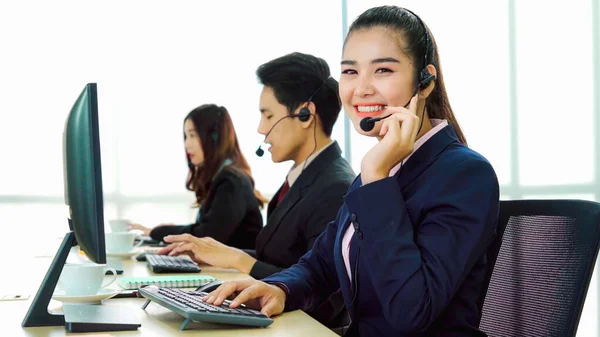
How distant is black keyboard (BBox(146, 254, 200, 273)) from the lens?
2.06m

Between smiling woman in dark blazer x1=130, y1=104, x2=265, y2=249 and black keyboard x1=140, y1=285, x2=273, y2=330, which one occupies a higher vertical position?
black keyboard x1=140, y1=285, x2=273, y2=330

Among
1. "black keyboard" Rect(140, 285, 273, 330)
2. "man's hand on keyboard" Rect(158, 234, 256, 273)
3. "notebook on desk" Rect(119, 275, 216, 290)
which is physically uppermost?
"black keyboard" Rect(140, 285, 273, 330)

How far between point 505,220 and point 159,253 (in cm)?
133

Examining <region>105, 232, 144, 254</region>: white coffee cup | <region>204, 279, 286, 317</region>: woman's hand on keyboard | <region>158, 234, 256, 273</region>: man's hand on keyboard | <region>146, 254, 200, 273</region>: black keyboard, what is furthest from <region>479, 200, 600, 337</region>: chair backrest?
<region>105, 232, 144, 254</region>: white coffee cup

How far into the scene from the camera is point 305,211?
2.19 m

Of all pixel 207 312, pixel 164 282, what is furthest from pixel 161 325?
pixel 164 282

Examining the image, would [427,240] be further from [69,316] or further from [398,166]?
[69,316]

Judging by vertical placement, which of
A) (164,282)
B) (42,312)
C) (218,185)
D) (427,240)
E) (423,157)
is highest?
(423,157)

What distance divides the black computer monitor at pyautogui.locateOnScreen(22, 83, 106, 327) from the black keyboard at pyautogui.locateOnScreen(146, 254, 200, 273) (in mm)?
774

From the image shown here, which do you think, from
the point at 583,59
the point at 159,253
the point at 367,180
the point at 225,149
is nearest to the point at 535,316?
the point at 367,180

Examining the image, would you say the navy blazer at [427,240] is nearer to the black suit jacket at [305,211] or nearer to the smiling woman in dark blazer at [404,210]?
the smiling woman in dark blazer at [404,210]

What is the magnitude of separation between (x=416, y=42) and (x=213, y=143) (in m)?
2.29

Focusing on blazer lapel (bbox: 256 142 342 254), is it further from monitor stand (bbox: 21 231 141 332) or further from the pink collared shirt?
monitor stand (bbox: 21 231 141 332)

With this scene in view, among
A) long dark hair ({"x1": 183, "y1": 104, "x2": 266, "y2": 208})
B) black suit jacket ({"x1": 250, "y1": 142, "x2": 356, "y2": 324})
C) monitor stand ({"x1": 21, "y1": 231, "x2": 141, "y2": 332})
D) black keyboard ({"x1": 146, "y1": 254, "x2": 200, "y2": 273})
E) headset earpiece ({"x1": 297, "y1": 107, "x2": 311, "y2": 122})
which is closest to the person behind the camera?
monitor stand ({"x1": 21, "y1": 231, "x2": 141, "y2": 332})
